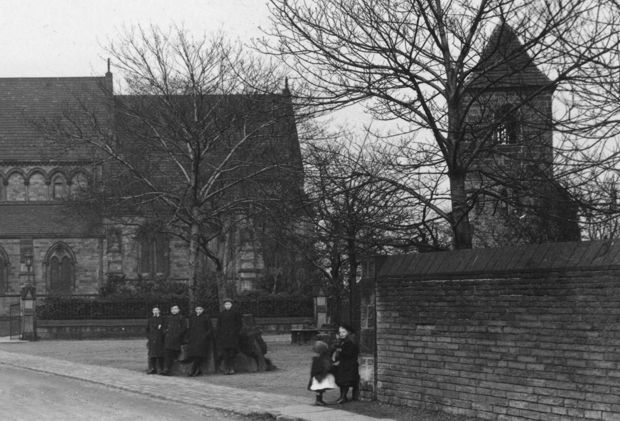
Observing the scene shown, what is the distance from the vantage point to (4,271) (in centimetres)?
5144

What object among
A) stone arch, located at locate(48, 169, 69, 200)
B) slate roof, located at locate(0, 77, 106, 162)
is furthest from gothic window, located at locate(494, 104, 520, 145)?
stone arch, located at locate(48, 169, 69, 200)

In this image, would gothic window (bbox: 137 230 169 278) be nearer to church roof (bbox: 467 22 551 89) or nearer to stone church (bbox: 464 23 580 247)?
stone church (bbox: 464 23 580 247)

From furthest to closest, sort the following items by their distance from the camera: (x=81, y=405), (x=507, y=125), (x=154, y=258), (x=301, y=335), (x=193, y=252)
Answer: (x=154, y=258) < (x=301, y=335) < (x=193, y=252) < (x=507, y=125) < (x=81, y=405)

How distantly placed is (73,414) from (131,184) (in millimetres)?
17870

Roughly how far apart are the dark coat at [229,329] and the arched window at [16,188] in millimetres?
35998

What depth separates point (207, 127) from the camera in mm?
27594

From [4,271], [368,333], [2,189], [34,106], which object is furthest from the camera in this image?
[34,106]

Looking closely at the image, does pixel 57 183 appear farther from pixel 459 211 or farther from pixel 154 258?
pixel 459 211

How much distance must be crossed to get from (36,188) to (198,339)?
36082 millimetres

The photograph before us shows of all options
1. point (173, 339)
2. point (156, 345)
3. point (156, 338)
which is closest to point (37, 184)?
point (156, 338)

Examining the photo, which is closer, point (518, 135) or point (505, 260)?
point (505, 260)

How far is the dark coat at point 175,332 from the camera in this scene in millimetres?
20828

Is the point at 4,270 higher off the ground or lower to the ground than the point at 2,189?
lower

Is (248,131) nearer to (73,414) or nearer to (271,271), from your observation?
(73,414)
